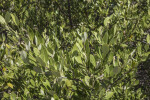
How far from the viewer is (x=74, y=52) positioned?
1.43m

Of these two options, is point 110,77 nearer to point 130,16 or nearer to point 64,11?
point 130,16

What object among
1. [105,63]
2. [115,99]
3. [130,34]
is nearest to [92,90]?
[105,63]

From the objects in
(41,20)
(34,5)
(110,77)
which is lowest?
(110,77)

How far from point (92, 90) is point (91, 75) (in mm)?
149

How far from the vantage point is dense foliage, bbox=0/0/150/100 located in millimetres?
1266

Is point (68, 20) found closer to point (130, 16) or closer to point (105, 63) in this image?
point (130, 16)

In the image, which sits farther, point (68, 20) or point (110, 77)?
point (68, 20)

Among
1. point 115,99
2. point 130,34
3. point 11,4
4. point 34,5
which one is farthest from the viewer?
point 34,5

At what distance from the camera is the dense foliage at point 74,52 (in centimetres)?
127

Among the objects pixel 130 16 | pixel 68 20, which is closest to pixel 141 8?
pixel 130 16

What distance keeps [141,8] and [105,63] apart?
2898mm

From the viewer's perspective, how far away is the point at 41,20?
365 centimetres

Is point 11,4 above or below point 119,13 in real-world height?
above

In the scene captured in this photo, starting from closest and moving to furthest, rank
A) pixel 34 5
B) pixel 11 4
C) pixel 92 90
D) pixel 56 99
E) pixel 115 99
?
1. pixel 56 99
2. pixel 92 90
3. pixel 115 99
4. pixel 11 4
5. pixel 34 5
